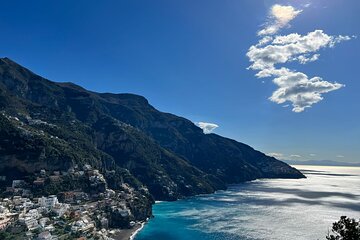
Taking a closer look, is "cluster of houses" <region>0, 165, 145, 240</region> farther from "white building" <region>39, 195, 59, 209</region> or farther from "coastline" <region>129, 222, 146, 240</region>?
"coastline" <region>129, 222, 146, 240</region>

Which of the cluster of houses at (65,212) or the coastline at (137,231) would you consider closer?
the cluster of houses at (65,212)

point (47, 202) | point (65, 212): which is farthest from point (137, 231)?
point (47, 202)

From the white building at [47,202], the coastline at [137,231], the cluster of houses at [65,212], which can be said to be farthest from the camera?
the white building at [47,202]

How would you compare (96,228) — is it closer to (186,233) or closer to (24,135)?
(186,233)

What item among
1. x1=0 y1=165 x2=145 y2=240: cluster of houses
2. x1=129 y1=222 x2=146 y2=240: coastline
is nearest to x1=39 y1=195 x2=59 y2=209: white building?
x1=0 y1=165 x2=145 y2=240: cluster of houses

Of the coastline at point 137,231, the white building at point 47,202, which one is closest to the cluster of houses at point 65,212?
the white building at point 47,202

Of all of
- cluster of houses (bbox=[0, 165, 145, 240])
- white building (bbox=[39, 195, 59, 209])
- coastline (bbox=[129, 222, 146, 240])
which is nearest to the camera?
cluster of houses (bbox=[0, 165, 145, 240])

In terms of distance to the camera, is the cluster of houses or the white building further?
the white building

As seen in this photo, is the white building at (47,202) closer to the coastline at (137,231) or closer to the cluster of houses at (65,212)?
the cluster of houses at (65,212)

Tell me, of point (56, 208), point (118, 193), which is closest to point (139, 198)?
point (118, 193)
